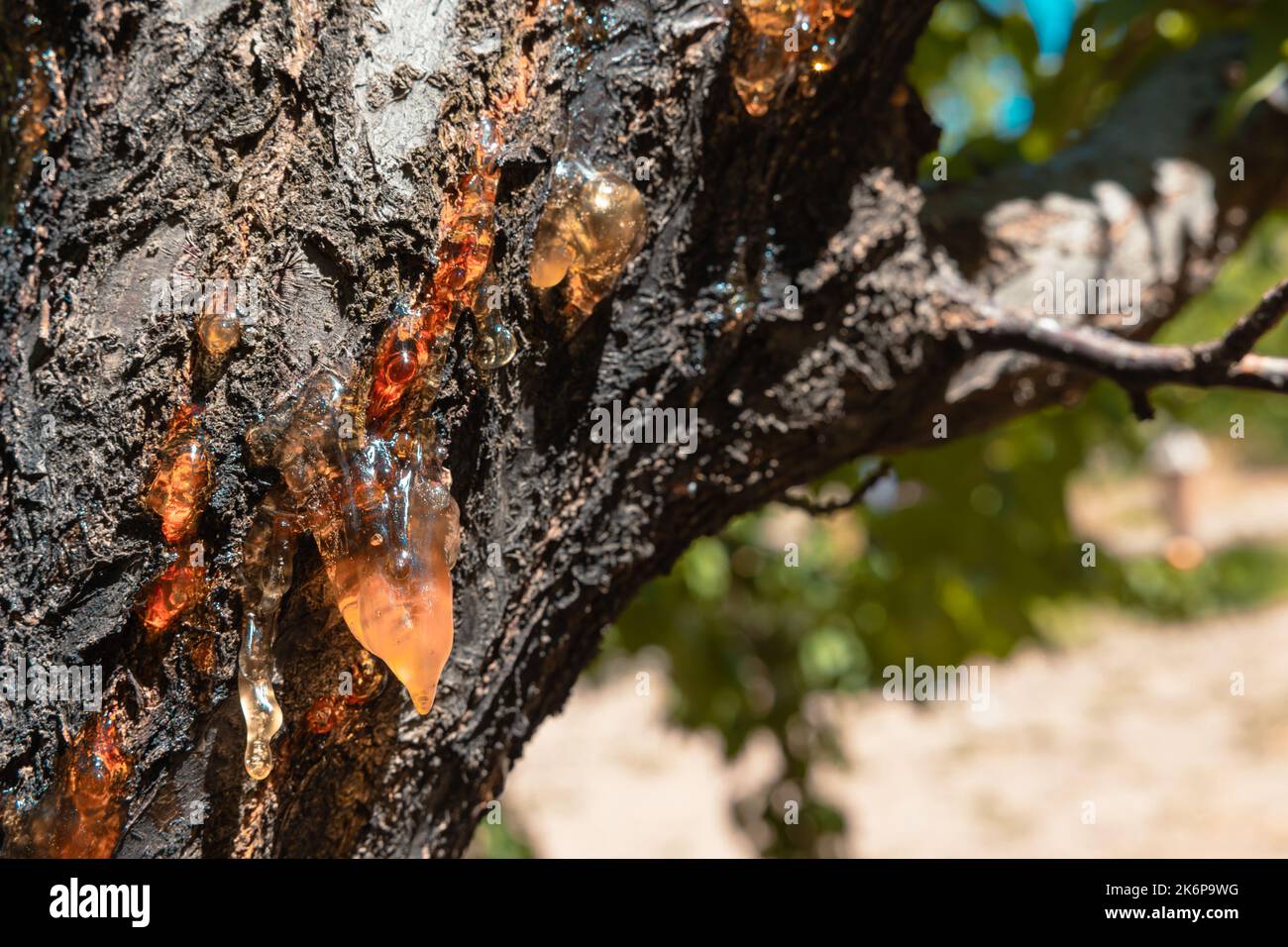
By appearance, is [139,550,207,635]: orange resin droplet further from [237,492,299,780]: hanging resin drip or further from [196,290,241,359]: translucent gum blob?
[196,290,241,359]: translucent gum blob

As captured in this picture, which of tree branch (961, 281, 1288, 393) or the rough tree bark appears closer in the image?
the rough tree bark

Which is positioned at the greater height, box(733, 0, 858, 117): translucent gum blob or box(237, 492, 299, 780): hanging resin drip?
box(733, 0, 858, 117): translucent gum blob

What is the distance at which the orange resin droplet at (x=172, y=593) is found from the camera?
0.89 meters

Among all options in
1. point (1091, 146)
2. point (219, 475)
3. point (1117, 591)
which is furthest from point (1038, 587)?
point (219, 475)

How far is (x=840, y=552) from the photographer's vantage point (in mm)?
4805

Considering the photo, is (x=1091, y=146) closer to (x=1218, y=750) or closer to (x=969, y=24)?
(x=969, y=24)

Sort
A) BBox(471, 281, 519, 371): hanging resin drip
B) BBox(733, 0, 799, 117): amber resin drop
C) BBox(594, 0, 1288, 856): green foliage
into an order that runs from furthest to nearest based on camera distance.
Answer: BBox(594, 0, 1288, 856): green foliage → BBox(733, 0, 799, 117): amber resin drop → BBox(471, 281, 519, 371): hanging resin drip

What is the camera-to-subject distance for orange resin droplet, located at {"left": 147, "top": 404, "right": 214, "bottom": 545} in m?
0.88

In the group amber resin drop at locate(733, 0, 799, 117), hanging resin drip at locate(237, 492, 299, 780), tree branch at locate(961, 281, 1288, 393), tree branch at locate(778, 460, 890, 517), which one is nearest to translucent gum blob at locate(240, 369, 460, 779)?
hanging resin drip at locate(237, 492, 299, 780)

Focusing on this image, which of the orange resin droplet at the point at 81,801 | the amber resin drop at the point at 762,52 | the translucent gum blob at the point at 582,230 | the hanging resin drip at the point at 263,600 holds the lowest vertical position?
the orange resin droplet at the point at 81,801

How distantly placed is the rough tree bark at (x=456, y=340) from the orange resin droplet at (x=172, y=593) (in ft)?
0.04

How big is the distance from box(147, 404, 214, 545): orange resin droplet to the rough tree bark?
0.04ft

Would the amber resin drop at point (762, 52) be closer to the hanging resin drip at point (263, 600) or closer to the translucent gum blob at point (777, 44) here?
the translucent gum blob at point (777, 44)

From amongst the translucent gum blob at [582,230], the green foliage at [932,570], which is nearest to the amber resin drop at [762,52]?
the translucent gum blob at [582,230]
